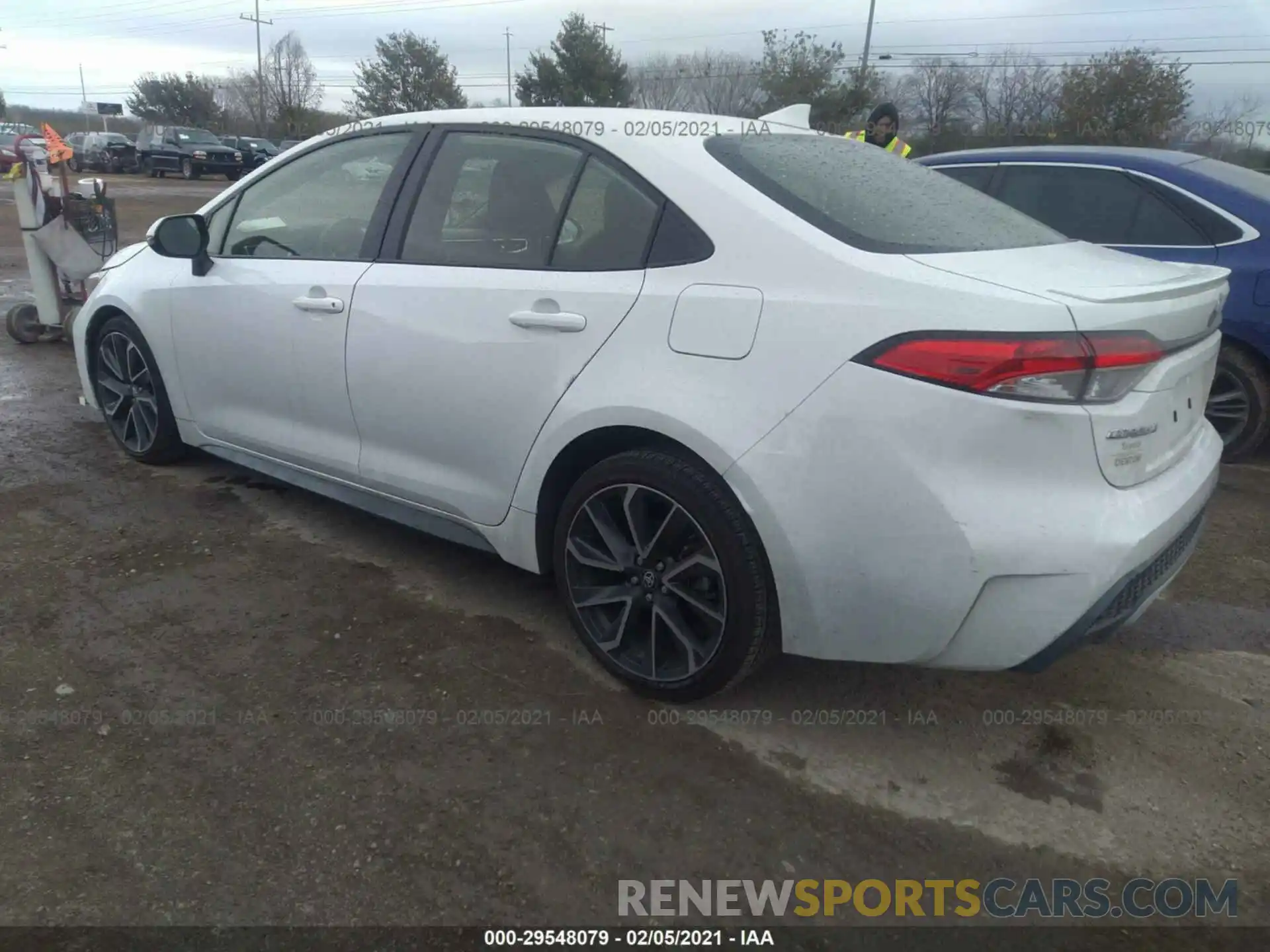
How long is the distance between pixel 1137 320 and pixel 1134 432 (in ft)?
0.88

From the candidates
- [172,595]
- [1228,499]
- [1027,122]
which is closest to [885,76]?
[1027,122]

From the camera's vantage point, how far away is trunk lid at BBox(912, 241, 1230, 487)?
221 centimetres

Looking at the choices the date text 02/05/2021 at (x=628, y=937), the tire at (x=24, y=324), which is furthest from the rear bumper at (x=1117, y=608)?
the tire at (x=24, y=324)

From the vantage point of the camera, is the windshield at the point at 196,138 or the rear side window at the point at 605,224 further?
the windshield at the point at 196,138

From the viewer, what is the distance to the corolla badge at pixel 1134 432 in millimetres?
2221

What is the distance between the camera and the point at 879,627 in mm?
2385

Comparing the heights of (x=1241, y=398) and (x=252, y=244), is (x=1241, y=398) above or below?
below

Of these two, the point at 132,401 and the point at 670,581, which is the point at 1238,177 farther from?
the point at 132,401

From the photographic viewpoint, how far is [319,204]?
367 cm

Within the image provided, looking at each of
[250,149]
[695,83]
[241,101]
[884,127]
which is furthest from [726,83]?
[241,101]

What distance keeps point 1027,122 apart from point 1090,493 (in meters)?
34.1

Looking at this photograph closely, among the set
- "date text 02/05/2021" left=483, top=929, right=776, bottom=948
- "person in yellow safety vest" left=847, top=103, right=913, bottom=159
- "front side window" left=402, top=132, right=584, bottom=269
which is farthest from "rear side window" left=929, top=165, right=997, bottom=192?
"date text 02/05/2021" left=483, top=929, right=776, bottom=948

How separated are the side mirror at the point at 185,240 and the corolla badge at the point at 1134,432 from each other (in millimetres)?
3415

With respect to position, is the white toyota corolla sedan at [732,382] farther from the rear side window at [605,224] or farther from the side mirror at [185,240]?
the side mirror at [185,240]
